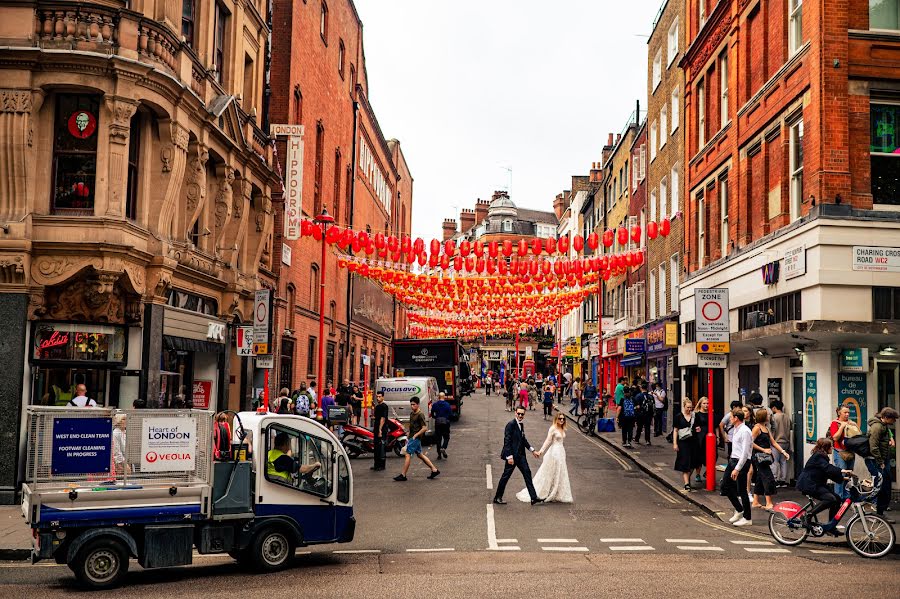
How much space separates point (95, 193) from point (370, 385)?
38.8 m

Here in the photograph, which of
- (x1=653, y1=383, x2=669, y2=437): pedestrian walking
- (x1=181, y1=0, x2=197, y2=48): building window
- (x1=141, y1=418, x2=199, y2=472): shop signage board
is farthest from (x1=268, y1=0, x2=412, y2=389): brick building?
(x1=141, y1=418, x2=199, y2=472): shop signage board

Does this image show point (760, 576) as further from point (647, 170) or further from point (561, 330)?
point (561, 330)

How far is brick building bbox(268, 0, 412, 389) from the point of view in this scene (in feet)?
104

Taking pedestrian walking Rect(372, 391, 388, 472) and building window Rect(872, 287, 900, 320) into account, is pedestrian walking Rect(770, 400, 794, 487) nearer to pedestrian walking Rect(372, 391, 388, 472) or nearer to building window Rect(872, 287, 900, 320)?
building window Rect(872, 287, 900, 320)

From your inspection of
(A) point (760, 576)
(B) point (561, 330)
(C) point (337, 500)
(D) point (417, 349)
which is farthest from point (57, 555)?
(B) point (561, 330)

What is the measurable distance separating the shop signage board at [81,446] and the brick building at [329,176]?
17.7m

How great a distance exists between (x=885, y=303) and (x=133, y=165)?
1513cm

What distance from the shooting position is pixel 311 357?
36.5 meters

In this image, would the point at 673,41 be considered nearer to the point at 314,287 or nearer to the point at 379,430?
the point at 314,287

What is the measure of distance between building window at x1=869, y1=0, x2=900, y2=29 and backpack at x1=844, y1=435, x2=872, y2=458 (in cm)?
853

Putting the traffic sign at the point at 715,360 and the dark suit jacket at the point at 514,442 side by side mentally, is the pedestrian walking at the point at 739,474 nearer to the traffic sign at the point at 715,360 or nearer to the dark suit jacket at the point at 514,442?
the traffic sign at the point at 715,360

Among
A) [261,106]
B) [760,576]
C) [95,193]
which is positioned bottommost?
[760,576]

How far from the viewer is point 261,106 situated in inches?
1083

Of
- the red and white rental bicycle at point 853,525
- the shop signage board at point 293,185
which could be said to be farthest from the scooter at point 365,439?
the red and white rental bicycle at point 853,525
